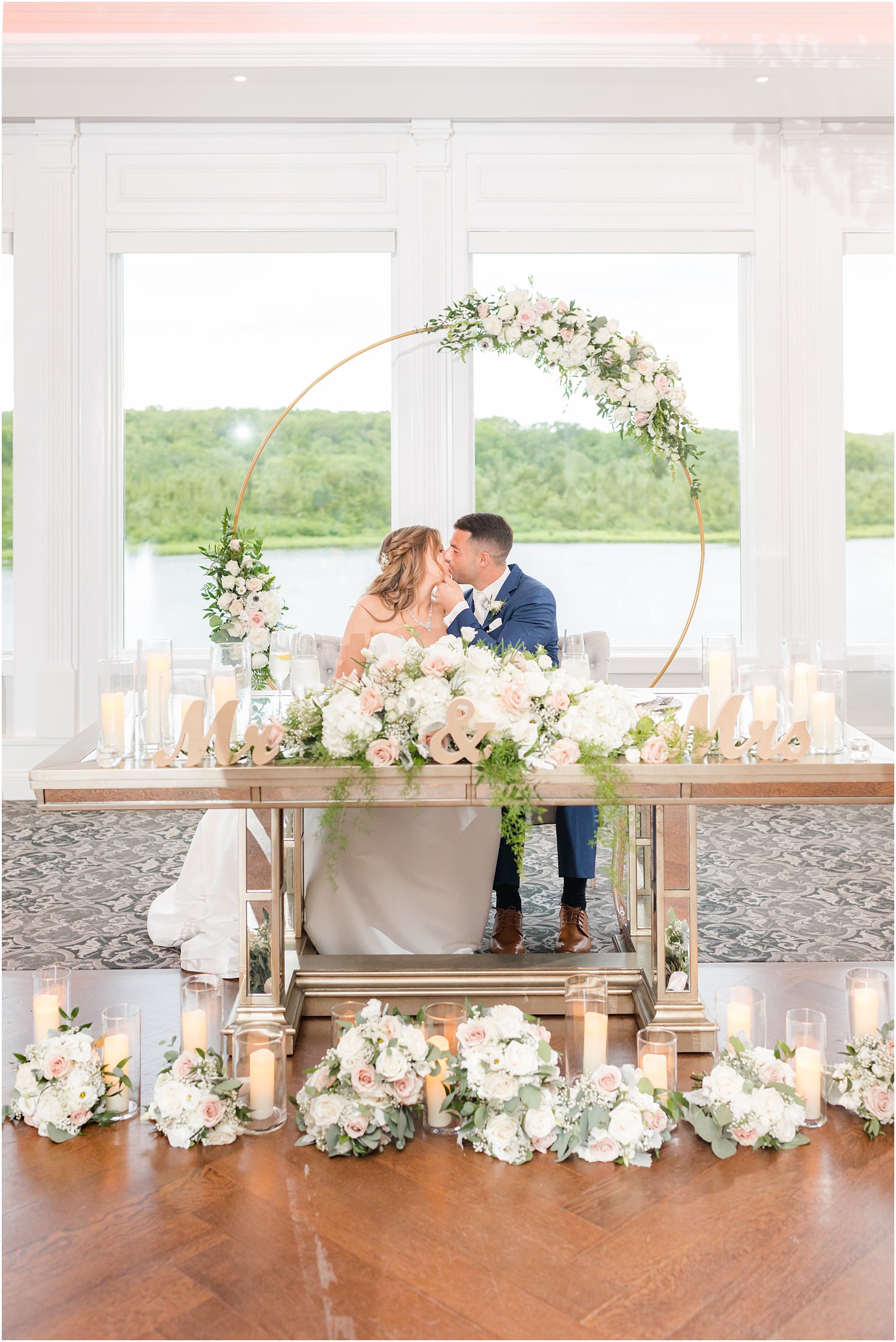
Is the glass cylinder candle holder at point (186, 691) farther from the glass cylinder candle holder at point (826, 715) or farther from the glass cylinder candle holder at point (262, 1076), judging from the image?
the glass cylinder candle holder at point (826, 715)

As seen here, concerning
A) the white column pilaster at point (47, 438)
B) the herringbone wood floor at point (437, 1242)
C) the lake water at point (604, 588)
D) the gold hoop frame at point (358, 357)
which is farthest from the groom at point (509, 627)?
the white column pilaster at point (47, 438)

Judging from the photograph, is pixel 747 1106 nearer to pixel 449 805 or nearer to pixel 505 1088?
pixel 505 1088

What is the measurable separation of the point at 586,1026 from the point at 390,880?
1.01m

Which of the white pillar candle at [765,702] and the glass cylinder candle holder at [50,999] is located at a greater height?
the white pillar candle at [765,702]

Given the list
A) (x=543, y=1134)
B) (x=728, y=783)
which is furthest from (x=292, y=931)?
(x=728, y=783)

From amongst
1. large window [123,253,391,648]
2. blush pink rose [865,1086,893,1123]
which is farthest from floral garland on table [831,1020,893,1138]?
large window [123,253,391,648]

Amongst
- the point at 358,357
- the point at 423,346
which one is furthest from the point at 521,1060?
the point at 358,357

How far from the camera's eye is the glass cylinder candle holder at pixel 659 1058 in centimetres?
288

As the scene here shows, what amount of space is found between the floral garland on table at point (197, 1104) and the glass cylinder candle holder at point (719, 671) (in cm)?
162

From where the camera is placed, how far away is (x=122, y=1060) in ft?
9.75

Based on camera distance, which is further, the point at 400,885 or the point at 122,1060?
the point at 400,885

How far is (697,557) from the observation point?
7.59 meters

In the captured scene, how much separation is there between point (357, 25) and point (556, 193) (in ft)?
5.04

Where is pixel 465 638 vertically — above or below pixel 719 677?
above
